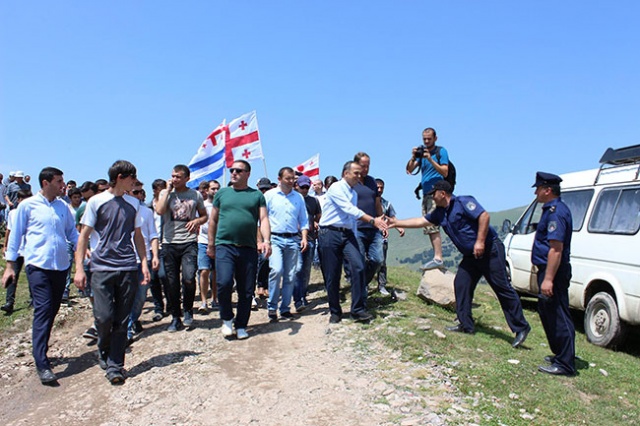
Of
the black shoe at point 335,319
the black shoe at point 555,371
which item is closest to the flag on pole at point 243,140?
the black shoe at point 335,319

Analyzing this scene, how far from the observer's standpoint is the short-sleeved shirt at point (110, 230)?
5.12 m

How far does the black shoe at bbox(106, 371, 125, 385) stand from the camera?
16.8ft

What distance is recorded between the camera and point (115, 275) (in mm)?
5148

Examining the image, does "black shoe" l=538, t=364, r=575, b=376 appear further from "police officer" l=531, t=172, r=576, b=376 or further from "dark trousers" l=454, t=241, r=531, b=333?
"dark trousers" l=454, t=241, r=531, b=333

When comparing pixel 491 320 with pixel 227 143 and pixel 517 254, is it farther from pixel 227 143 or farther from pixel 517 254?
pixel 227 143

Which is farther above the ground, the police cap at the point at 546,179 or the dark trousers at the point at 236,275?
the police cap at the point at 546,179

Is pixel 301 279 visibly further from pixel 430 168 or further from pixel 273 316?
pixel 430 168

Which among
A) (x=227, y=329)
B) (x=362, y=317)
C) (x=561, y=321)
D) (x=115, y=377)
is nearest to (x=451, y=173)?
(x=362, y=317)

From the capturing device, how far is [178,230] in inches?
267

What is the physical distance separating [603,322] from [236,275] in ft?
16.9

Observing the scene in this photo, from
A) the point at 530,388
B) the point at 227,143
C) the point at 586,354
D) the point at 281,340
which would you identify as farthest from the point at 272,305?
the point at 227,143

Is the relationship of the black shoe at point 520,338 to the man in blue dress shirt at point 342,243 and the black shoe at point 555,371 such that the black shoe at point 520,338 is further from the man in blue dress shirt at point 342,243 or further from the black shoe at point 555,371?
the man in blue dress shirt at point 342,243

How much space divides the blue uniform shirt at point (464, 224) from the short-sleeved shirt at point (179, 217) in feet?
11.2

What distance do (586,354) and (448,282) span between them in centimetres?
247
